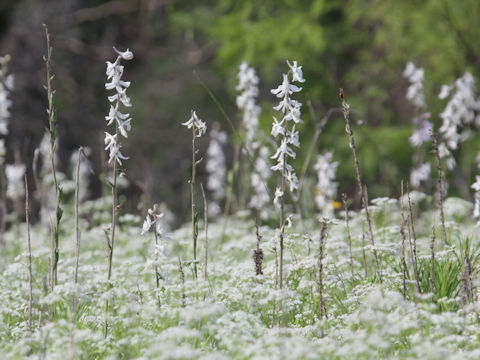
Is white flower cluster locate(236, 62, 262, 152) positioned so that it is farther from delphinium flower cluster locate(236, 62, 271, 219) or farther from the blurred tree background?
the blurred tree background

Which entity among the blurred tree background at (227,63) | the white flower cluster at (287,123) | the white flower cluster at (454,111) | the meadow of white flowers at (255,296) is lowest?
the meadow of white flowers at (255,296)

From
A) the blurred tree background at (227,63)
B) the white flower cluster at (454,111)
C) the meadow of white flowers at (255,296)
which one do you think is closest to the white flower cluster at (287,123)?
the meadow of white flowers at (255,296)

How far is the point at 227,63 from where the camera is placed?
438 inches

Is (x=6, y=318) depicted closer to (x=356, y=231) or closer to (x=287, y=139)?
(x=287, y=139)

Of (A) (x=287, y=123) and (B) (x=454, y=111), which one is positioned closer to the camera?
(A) (x=287, y=123)

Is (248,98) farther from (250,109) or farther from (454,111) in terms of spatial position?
(454,111)

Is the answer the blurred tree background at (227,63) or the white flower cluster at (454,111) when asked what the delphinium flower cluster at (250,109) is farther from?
the white flower cluster at (454,111)

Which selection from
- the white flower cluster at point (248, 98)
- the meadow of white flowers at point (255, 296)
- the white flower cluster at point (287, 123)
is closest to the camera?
the meadow of white flowers at point (255, 296)

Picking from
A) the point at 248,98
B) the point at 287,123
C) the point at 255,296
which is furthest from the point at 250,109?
the point at 255,296

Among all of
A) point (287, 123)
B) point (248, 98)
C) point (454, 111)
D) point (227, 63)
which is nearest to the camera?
point (287, 123)

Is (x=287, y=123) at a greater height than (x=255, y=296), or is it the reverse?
(x=287, y=123)

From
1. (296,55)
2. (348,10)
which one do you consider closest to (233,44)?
(296,55)

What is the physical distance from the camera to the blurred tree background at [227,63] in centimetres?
975

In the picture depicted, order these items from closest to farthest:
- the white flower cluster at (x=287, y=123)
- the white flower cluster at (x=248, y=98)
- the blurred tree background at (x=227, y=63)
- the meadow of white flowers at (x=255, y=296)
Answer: the meadow of white flowers at (x=255, y=296) < the white flower cluster at (x=287, y=123) < the white flower cluster at (x=248, y=98) < the blurred tree background at (x=227, y=63)
